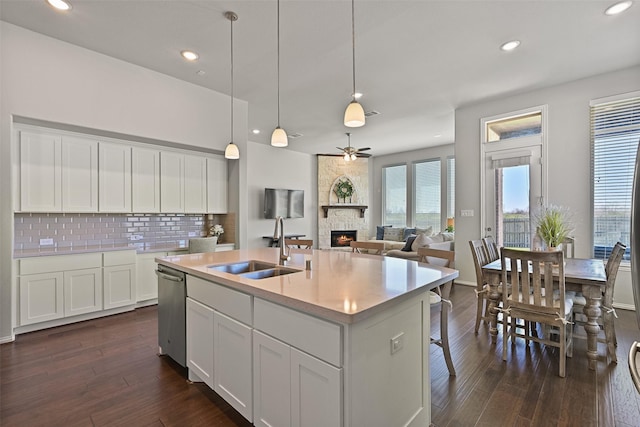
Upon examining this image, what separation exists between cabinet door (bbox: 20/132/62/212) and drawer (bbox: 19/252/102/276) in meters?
0.55

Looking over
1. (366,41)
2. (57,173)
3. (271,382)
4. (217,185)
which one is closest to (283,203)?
(217,185)

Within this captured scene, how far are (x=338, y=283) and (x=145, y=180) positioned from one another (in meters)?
3.64

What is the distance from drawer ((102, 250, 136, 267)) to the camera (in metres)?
3.68

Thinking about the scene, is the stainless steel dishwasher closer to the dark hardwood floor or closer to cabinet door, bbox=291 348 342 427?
the dark hardwood floor

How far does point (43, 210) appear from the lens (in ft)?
11.0

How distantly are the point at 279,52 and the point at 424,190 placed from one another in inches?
235

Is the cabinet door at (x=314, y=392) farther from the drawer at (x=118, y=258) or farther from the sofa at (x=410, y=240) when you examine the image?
the sofa at (x=410, y=240)

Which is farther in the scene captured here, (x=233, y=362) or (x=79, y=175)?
(x=79, y=175)

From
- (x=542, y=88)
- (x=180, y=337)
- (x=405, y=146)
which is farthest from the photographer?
(x=405, y=146)

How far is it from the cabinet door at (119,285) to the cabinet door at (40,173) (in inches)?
36.5

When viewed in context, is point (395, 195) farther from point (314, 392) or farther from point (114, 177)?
point (314, 392)

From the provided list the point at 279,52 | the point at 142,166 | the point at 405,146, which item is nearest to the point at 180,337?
the point at 142,166

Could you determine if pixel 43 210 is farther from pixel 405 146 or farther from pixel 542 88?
pixel 405 146

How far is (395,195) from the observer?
8.95 meters
